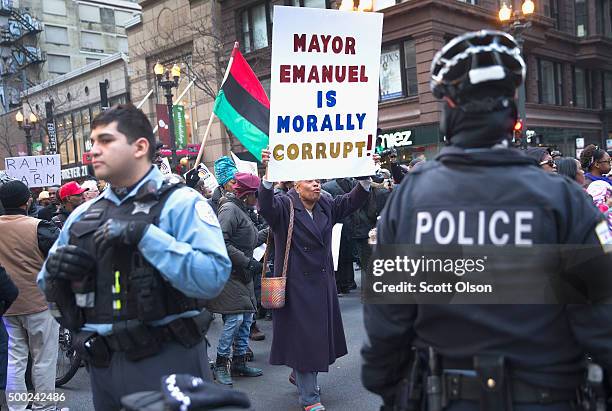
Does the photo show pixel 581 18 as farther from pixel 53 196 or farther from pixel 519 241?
pixel 519 241

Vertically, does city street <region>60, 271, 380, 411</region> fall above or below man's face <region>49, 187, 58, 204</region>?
below

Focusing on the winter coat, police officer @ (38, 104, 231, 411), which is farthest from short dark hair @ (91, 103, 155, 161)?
the winter coat

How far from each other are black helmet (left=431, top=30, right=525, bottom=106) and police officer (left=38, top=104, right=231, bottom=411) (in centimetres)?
135

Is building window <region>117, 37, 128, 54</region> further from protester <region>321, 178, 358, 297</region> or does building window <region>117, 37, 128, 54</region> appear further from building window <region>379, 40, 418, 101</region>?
protester <region>321, 178, 358, 297</region>

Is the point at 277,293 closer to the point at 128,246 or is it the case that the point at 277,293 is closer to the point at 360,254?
the point at 128,246

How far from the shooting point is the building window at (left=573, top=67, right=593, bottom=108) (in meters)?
29.0

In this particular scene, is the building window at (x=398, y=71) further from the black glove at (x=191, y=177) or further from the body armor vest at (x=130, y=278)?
the body armor vest at (x=130, y=278)

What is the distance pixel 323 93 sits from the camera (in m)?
4.93

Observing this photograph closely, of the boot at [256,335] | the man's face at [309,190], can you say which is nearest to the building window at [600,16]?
the boot at [256,335]

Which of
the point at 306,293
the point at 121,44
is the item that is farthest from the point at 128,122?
the point at 121,44

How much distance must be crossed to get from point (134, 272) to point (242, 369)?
368 cm

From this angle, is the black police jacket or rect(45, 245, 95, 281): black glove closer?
the black police jacket

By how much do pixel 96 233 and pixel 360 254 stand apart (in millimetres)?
7549

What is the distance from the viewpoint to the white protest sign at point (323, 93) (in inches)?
187
